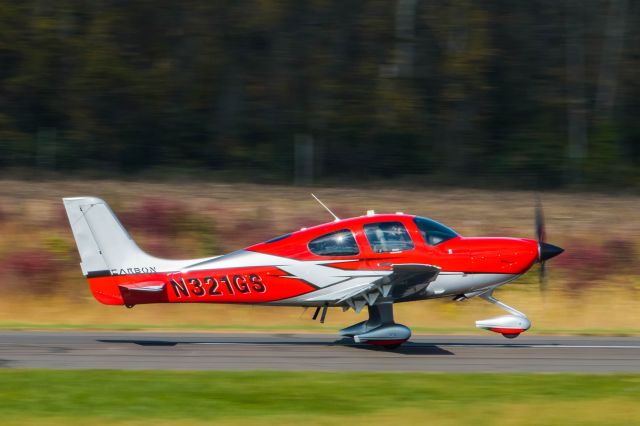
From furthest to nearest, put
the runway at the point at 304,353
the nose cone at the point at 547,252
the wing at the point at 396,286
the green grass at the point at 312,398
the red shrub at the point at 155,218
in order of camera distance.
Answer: the red shrub at the point at 155,218
the nose cone at the point at 547,252
the wing at the point at 396,286
the runway at the point at 304,353
the green grass at the point at 312,398

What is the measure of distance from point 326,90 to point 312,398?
24815 mm

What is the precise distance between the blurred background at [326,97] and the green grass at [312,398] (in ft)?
59.6

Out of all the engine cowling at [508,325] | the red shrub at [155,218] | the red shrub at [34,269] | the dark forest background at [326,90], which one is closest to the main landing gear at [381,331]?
the engine cowling at [508,325]

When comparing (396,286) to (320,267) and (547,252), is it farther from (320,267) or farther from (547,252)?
(547,252)

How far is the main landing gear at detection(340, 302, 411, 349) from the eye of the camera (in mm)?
14141

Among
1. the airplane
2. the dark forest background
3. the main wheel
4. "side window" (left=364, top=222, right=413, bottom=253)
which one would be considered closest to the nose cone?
the airplane

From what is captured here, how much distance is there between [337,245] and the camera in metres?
14.3

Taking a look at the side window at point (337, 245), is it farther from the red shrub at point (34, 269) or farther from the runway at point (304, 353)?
the red shrub at point (34, 269)

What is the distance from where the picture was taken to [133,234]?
2392cm

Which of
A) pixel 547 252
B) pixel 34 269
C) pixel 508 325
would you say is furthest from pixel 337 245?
pixel 34 269

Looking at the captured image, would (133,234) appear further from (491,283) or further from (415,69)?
(415,69)

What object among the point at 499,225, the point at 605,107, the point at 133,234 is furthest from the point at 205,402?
the point at 605,107

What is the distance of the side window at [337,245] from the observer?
14320 millimetres

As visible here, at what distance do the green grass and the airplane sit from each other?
2.07 m
